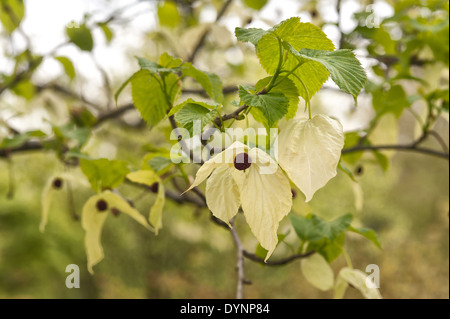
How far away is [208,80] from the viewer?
43 centimetres

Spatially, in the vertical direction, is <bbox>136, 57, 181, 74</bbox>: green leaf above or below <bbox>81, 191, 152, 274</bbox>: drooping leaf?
above

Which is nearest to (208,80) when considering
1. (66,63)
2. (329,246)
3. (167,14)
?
(329,246)

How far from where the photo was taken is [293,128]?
0.29m

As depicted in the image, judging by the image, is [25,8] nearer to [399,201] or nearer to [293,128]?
[293,128]

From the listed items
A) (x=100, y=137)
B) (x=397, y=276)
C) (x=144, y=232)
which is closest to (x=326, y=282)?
(x=100, y=137)

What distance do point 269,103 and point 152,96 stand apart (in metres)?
0.19

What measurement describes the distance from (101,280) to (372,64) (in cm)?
246

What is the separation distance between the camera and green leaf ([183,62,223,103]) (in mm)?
419

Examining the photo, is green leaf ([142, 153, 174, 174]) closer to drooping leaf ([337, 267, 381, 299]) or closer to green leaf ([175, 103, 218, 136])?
green leaf ([175, 103, 218, 136])

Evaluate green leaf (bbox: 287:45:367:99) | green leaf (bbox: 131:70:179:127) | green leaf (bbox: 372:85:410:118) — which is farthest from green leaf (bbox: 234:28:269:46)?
green leaf (bbox: 372:85:410:118)

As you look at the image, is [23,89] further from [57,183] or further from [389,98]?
[389,98]

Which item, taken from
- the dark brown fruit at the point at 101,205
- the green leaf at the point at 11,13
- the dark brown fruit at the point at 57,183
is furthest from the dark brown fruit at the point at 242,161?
the green leaf at the point at 11,13

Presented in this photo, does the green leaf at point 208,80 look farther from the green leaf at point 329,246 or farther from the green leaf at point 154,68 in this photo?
the green leaf at point 329,246

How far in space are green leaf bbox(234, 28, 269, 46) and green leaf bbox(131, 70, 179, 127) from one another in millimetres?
145
